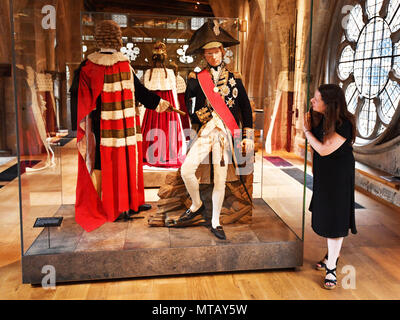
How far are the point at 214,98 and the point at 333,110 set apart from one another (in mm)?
923

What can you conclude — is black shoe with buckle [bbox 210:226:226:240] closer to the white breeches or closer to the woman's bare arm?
the white breeches

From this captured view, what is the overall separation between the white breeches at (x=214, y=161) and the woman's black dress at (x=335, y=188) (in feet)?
2.42

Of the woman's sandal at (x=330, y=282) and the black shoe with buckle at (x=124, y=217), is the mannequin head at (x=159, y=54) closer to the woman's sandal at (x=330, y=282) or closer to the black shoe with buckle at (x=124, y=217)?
the black shoe with buckle at (x=124, y=217)

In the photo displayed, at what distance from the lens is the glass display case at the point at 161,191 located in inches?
123

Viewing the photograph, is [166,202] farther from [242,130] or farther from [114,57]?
[114,57]

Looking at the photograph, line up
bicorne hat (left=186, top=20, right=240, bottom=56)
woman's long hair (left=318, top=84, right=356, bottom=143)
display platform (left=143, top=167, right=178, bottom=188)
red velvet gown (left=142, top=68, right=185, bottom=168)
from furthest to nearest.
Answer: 1. display platform (left=143, top=167, right=178, bottom=188)
2. red velvet gown (left=142, top=68, right=185, bottom=168)
3. bicorne hat (left=186, top=20, right=240, bottom=56)
4. woman's long hair (left=318, top=84, right=356, bottom=143)

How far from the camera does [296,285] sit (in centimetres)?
315

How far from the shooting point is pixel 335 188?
305 cm

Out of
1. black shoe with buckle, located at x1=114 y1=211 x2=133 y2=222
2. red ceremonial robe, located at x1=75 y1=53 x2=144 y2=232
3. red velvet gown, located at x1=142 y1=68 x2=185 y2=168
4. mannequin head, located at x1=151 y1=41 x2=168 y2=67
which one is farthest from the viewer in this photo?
red velvet gown, located at x1=142 y1=68 x2=185 y2=168

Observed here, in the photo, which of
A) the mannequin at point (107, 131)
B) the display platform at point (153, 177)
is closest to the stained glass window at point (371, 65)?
the display platform at point (153, 177)

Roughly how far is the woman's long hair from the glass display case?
0.64 ft

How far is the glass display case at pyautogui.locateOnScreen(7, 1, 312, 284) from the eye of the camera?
3117 millimetres

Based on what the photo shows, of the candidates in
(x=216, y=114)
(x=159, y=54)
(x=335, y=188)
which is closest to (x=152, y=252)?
(x=216, y=114)

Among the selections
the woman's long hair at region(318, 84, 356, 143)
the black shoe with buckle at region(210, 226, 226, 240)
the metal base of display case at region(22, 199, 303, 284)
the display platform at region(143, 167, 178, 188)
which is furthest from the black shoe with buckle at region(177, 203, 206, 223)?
the display platform at region(143, 167, 178, 188)
